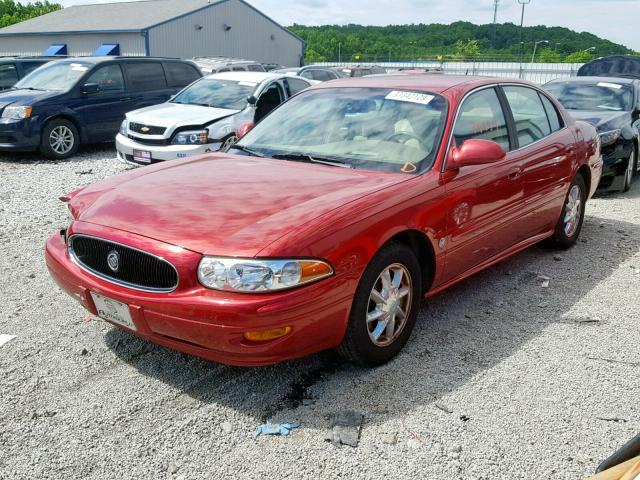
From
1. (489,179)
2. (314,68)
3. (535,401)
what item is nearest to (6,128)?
(489,179)

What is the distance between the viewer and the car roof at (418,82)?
4.55 metres

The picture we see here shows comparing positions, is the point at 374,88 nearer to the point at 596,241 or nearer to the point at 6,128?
the point at 596,241

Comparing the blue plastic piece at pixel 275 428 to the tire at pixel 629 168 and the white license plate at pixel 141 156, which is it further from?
the tire at pixel 629 168

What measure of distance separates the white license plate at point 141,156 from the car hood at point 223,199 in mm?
4865

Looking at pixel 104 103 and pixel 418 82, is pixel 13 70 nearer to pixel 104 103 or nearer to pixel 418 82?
pixel 104 103

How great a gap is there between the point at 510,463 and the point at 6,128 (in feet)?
32.0

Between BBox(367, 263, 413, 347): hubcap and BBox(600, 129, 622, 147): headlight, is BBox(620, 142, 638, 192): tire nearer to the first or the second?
BBox(600, 129, 622, 147): headlight

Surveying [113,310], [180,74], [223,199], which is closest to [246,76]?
[180,74]

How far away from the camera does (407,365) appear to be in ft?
12.2

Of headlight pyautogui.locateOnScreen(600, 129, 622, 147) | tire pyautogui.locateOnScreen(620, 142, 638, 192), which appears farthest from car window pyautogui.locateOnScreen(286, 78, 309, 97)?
tire pyautogui.locateOnScreen(620, 142, 638, 192)

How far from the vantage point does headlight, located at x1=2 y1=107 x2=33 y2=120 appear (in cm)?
1022

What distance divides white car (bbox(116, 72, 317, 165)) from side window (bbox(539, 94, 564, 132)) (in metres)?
3.99

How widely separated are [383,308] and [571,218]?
3.18 metres

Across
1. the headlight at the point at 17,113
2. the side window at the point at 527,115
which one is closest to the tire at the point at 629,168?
the side window at the point at 527,115
